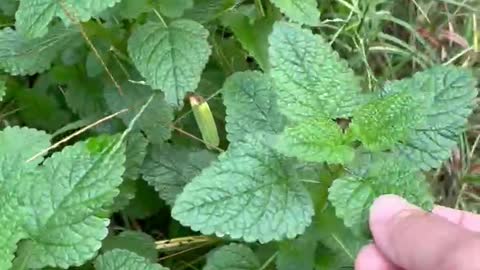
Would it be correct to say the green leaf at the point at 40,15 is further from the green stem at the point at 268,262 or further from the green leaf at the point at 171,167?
the green stem at the point at 268,262

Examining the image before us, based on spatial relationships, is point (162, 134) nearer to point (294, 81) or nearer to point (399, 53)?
point (294, 81)

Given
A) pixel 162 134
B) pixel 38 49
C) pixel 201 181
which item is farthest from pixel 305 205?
pixel 38 49

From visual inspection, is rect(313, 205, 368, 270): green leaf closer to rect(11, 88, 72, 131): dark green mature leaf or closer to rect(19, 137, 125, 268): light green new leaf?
rect(19, 137, 125, 268): light green new leaf

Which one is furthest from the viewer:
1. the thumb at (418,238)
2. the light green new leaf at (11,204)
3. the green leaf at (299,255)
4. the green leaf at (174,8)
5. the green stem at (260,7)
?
the green stem at (260,7)

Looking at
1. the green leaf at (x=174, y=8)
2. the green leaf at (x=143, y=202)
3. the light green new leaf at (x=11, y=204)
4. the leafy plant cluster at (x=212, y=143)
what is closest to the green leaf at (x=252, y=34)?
the leafy plant cluster at (x=212, y=143)

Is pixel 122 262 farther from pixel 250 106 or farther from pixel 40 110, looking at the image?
pixel 40 110

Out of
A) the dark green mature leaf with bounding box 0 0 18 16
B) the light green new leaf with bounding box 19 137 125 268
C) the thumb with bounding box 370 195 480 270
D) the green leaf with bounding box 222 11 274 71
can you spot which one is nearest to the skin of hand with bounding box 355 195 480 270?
the thumb with bounding box 370 195 480 270
